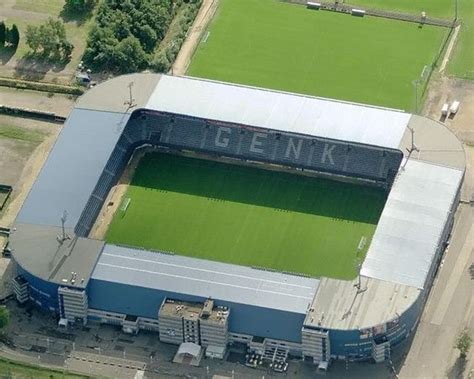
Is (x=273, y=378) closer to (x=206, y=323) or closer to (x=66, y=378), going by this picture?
(x=206, y=323)

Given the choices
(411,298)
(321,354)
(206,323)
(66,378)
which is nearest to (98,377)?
(66,378)

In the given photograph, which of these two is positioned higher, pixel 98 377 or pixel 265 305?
pixel 265 305

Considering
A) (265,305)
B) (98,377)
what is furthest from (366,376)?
(98,377)

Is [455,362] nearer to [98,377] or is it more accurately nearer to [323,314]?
[323,314]

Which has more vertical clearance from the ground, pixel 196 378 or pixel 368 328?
pixel 368 328

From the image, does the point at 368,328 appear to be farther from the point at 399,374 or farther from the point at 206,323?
the point at 206,323

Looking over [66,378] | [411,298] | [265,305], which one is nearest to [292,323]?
[265,305]

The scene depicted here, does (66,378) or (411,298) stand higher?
(411,298)
